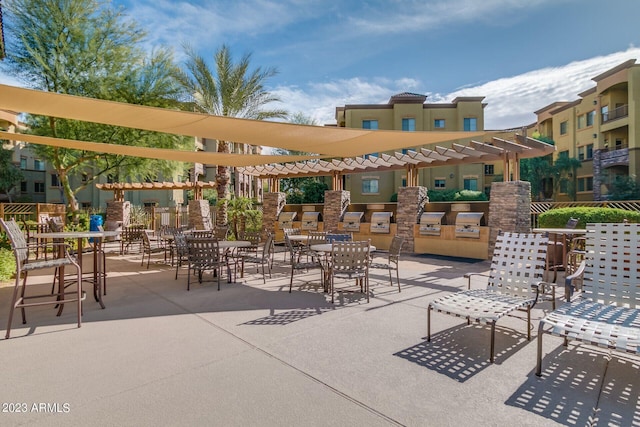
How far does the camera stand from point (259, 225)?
14.5m

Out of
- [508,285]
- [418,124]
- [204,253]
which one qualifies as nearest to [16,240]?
[204,253]

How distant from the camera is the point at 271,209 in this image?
45.9 feet

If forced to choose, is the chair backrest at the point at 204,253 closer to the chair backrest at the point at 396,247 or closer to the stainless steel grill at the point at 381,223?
the chair backrest at the point at 396,247

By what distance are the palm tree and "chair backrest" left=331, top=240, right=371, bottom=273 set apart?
8.86 meters

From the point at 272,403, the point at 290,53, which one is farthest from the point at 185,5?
the point at 272,403

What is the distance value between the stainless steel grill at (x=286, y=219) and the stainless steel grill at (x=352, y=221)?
2.31 metres

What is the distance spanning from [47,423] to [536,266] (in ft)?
14.1

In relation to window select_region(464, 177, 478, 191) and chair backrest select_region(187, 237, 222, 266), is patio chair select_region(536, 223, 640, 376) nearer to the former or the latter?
chair backrest select_region(187, 237, 222, 266)

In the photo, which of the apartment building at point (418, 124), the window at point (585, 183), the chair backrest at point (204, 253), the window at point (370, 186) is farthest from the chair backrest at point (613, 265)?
the window at point (585, 183)

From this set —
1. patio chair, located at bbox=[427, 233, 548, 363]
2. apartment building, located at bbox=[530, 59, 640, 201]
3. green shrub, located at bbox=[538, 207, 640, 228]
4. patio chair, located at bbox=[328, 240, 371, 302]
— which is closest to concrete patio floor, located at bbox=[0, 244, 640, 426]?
patio chair, located at bbox=[427, 233, 548, 363]

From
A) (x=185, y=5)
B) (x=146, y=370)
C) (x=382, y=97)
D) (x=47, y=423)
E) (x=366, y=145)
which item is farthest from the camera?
(x=382, y=97)

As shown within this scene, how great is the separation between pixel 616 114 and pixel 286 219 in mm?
24406

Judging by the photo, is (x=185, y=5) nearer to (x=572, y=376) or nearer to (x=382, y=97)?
(x=572, y=376)

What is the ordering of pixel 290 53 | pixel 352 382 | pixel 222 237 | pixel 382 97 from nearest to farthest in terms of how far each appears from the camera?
pixel 352 382, pixel 222 237, pixel 290 53, pixel 382 97
